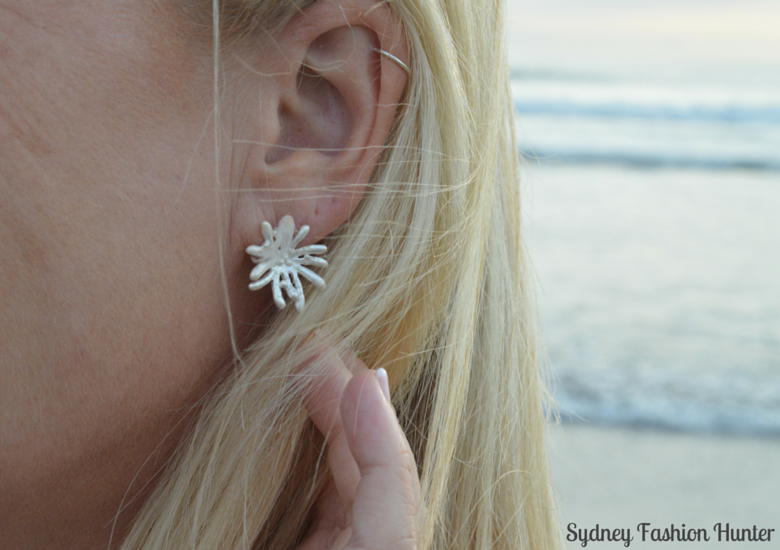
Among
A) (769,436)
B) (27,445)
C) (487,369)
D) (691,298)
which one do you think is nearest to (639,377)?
(769,436)

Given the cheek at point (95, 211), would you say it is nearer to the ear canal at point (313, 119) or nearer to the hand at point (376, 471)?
the ear canal at point (313, 119)

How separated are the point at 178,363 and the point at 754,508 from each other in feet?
9.26

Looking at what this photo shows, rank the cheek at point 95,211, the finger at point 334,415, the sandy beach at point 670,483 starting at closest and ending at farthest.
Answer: the cheek at point 95,211
the finger at point 334,415
the sandy beach at point 670,483

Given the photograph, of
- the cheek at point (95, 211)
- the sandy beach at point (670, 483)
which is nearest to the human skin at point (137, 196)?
the cheek at point (95, 211)

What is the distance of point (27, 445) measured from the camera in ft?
2.84

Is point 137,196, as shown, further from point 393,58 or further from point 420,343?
point 420,343

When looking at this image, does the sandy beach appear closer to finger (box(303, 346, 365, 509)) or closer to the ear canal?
finger (box(303, 346, 365, 509))

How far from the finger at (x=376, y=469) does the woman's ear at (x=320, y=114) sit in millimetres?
243

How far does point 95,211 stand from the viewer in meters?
0.83

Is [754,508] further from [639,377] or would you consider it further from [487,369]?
[487,369]

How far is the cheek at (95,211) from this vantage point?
0.81 meters

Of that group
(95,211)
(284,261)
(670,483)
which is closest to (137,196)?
(95,211)

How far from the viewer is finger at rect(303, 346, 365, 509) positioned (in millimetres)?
1015

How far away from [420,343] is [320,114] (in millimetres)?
417
